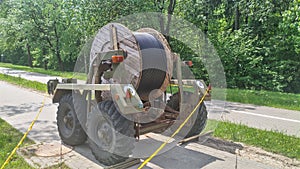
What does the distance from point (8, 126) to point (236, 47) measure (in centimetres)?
1354

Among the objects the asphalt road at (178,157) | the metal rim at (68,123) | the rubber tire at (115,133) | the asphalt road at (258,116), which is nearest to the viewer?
the rubber tire at (115,133)

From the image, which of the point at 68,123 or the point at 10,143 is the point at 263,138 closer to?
the point at 68,123

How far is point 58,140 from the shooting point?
595 centimetres

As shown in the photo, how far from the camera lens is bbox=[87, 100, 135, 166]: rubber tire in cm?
407

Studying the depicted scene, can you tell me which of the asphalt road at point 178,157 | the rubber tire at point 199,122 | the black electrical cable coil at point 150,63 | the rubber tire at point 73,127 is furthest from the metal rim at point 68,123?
the rubber tire at point 199,122

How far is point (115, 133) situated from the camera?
407 centimetres

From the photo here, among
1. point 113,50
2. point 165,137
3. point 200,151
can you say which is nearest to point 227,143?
point 200,151

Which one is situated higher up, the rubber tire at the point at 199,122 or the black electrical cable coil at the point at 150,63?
the black electrical cable coil at the point at 150,63

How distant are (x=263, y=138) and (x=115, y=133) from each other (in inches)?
122

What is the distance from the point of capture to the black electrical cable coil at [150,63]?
4.62 m

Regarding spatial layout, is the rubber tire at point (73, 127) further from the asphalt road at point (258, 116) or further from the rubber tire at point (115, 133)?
the asphalt road at point (258, 116)

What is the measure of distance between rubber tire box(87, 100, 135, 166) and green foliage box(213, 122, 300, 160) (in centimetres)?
236

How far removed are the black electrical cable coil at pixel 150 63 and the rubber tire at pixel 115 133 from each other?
730 mm

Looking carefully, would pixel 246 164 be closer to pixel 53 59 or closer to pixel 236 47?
pixel 236 47
